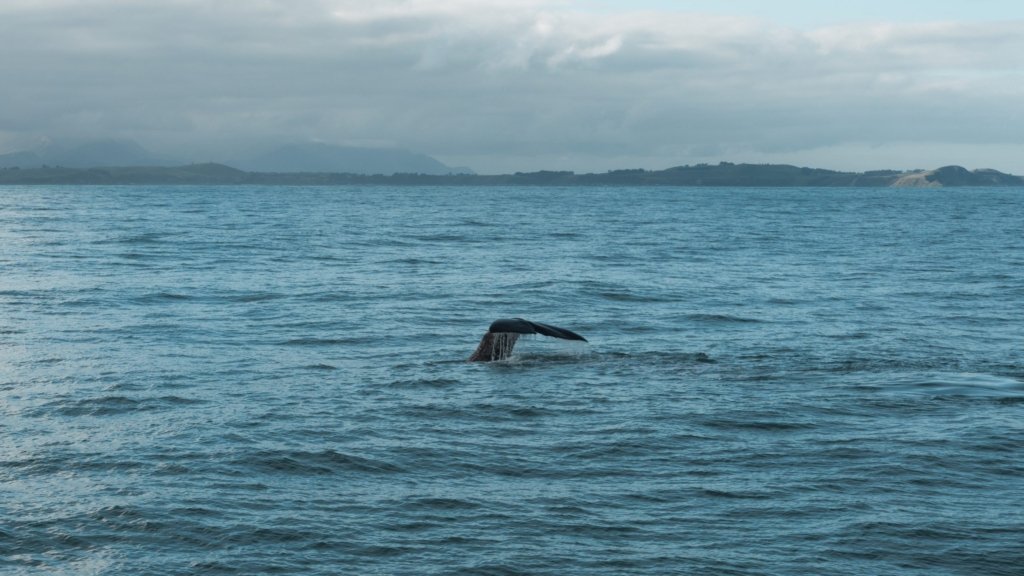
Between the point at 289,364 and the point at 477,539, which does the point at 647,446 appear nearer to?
the point at 477,539

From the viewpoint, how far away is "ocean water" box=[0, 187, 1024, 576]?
12336mm

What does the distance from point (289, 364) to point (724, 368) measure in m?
9.01

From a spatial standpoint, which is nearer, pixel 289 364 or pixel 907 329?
pixel 289 364

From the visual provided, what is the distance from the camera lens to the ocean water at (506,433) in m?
12.3

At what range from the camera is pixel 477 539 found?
12523 millimetres

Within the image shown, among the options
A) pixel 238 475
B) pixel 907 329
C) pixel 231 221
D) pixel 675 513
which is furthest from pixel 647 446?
pixel 231 221

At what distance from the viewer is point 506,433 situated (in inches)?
681

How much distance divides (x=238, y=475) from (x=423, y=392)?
19.3 ft

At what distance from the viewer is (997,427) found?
57.8 ft

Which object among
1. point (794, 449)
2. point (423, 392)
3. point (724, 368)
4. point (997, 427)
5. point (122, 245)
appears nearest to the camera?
point (794, 449)

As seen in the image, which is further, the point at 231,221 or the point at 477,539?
the point at 231,221

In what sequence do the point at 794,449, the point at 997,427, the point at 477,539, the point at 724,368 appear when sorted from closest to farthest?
the point at 477,539
the point at 794,449
the point at 997,427
the point at 724,368

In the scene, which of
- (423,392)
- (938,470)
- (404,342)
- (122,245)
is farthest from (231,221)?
(938,470)

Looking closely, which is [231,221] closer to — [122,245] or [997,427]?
[122,245]
